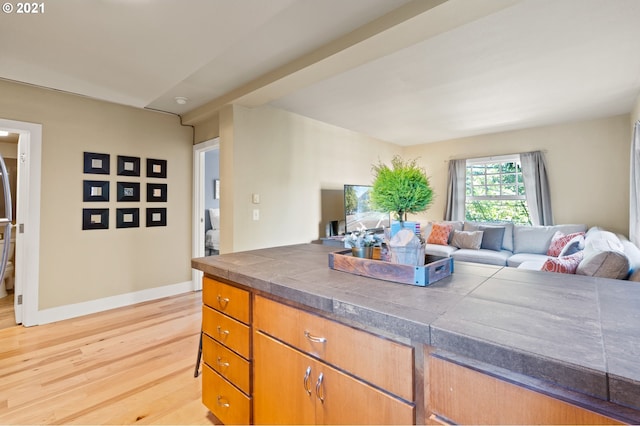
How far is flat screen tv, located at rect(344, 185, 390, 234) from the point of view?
4273mm

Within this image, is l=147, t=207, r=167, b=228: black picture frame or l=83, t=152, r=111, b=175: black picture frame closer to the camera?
l=83, t=152, r=111, b=175: black picture frame

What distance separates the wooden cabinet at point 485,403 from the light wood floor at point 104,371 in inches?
57.7

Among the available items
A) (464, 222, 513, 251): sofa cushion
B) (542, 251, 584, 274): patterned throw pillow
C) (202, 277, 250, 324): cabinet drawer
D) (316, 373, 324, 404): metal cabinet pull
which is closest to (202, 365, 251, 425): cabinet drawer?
(202, 277, 250, 324): cabinet drawer

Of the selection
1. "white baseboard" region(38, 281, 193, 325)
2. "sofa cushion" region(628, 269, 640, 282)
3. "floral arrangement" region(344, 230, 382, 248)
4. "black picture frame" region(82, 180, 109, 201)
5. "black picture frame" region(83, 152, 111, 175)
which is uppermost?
"black picture frame" region(83, 152, 111, 175)

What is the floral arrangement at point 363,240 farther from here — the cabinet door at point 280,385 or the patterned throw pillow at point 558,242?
the patterned throw pillow at point 558,242

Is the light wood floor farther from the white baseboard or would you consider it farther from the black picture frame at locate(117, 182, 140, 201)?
the black picture frame at locate(117, 182, 140, 201)

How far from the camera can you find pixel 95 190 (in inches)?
130

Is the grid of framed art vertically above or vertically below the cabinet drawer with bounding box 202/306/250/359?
above

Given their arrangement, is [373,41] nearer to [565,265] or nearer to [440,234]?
[565,265]

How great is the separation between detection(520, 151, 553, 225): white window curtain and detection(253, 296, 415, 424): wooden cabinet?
196 inches

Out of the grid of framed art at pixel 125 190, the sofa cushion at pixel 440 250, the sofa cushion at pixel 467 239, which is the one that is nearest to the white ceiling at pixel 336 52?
the grid of framed art at pixel 125 190

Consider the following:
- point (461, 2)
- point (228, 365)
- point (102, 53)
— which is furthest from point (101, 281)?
point (461, 2)

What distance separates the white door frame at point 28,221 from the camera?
2.90m

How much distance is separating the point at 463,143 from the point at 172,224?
502 cm
